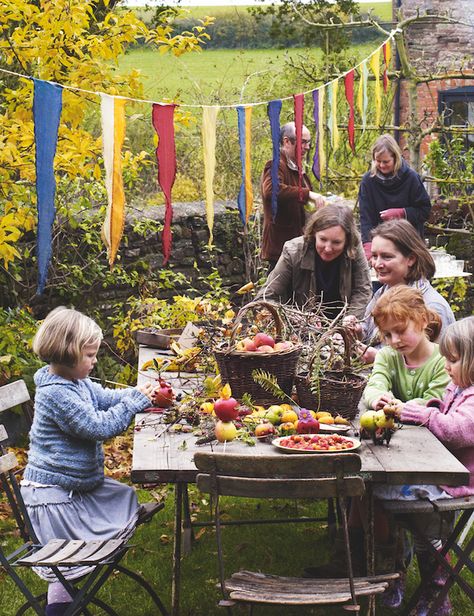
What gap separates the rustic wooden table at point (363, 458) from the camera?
3.30m

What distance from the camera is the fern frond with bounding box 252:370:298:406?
12.6 feet

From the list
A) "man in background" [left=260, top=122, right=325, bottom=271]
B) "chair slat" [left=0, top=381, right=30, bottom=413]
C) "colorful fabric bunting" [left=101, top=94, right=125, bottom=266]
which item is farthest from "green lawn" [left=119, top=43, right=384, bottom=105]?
"chair slat" [left=0, top=381, right=30, bottom=413]

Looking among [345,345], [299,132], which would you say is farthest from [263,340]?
[299,132]

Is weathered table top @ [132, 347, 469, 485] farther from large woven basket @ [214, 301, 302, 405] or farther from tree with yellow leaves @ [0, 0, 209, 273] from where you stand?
tree with yellow leaves @ [0, 0, 209, 273]

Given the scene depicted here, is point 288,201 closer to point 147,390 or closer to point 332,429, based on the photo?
point 147,390

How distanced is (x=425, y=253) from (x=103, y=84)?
2.64m

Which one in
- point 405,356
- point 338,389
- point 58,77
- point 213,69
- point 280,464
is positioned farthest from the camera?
point 213,69

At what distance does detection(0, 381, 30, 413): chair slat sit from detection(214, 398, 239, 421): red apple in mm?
1070

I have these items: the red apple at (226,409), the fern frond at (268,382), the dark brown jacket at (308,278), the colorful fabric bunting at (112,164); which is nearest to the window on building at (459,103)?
the dark brown jacket at (308,278)

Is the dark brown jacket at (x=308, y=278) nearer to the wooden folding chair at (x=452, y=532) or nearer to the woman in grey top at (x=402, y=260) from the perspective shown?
the woman in grey top at (x=402, y=260)

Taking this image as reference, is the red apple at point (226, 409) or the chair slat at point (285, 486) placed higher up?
the red apple at point (226, 409)

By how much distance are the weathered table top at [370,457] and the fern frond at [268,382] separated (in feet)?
1.09

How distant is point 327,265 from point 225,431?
7.36 ft

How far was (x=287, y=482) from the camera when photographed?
3.18 m
